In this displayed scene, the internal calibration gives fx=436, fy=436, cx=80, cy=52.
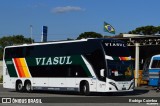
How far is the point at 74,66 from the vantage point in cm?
2906

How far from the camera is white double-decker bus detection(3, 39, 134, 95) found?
27.5 metres

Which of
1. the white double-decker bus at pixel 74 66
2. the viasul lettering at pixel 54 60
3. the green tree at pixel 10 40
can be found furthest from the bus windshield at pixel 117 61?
the green tree at pixel 10 40

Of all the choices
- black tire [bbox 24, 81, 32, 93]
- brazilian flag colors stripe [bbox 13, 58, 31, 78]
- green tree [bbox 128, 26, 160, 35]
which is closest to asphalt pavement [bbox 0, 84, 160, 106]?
black tire [bbox 24, 81, 32, 93]

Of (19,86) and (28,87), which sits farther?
(19,86)

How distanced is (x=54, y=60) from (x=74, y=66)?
7.28ft

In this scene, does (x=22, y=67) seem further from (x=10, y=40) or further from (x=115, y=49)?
(x=10, y=40)

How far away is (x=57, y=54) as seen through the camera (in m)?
30.6

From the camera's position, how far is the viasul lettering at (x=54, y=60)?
1166 inches

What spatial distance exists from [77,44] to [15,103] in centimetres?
1024

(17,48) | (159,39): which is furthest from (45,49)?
(159,39)

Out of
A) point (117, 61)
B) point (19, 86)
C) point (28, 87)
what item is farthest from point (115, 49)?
point (19, 86)

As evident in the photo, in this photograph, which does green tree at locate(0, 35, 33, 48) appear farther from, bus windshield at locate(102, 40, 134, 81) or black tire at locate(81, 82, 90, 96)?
bus windshield at locate(102, 40, 134, 81)

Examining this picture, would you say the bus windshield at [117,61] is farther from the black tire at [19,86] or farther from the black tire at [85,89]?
the black tire at [19,86]

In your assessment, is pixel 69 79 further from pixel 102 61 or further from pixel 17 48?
pixel 17 48
